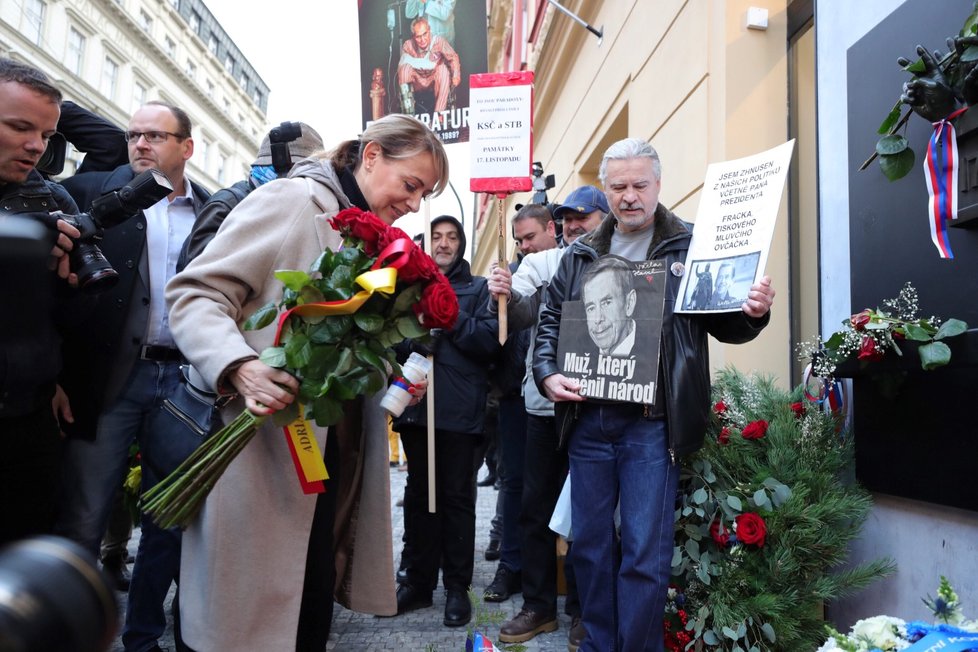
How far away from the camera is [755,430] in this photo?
2.86 meters

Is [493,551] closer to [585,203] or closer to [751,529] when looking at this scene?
[585,203]

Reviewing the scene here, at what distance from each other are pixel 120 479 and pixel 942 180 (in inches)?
122

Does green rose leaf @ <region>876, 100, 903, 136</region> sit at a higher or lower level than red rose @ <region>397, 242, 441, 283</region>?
higher

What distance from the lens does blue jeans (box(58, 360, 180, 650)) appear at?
9.41ft

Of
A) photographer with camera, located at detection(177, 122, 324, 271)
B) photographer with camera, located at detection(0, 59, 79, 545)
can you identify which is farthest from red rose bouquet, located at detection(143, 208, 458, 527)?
photographer with camera, located at detection(177, 122, 324, 271)

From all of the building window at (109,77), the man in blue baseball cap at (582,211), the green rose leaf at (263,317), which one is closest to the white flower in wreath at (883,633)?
the green rose leaf at (263,317)

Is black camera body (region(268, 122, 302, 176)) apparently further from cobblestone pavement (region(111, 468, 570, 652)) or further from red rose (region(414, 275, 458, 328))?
cobblestone pavement (region(111, 468, 570, 652))

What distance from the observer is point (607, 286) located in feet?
9.48

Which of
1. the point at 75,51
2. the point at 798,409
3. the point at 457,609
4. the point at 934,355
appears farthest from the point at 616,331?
the point at 75,51

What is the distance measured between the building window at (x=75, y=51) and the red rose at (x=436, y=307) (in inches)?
1535

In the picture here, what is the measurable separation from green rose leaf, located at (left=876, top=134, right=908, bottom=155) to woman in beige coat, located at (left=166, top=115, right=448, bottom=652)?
1385 millimetres

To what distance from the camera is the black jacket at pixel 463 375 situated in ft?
12.7

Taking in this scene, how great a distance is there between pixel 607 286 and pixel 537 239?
→ 160cm

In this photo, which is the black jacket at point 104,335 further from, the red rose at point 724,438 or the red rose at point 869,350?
the red rose at point 869,350
